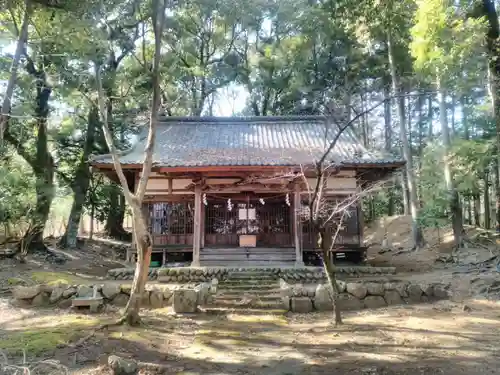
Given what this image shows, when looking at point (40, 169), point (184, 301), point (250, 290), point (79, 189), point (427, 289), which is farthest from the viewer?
point (79, 189)

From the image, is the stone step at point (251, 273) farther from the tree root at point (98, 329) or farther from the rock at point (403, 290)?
the tree root at point (98, 329)

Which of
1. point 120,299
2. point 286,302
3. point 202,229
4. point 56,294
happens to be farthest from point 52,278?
point 286,302

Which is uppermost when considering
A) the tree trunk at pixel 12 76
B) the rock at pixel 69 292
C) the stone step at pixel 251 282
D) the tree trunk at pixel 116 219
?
the tree trunk at pixel 12 76

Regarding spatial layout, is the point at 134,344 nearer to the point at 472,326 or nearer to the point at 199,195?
the point at 472,326

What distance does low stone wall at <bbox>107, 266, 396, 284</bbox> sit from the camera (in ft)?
39.9

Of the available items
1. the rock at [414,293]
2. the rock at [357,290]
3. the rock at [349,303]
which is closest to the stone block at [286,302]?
the rock at [349,303]

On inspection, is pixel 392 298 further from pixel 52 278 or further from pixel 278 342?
pixel 52 278

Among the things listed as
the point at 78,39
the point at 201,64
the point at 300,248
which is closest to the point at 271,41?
the point at 201,64

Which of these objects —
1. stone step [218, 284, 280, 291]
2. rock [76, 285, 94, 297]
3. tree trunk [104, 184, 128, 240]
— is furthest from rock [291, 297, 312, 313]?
tree trunk [104, 184, 128, 240]

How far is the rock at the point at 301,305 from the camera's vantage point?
352 inches

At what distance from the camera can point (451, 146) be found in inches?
601

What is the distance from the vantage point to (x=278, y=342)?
6.54 metres

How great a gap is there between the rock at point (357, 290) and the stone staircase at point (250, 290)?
5.86 ft

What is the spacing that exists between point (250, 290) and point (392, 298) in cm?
381
